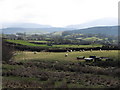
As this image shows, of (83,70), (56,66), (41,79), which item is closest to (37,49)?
(56,66)

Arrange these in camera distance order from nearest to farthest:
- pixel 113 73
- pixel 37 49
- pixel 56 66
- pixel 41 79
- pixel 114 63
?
pixel 41 79, pixel 113 73, pixel 56 66, pixel 114 63, pixel 37 49

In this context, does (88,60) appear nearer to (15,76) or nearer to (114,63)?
(114,63)

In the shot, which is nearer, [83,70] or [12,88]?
[12,88]

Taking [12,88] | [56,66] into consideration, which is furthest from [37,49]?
[12,88]

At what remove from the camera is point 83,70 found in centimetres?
3006

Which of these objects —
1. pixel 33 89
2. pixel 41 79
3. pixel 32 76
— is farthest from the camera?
pixel 32 76

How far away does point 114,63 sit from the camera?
35469mm

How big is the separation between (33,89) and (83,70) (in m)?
14.7

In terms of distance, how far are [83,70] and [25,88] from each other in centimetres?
→ 1467

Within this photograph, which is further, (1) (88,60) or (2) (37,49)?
(2) (37,49)

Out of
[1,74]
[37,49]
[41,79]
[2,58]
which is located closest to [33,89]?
[41,79]

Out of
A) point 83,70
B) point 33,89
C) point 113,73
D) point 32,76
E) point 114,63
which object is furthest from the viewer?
point 114,63

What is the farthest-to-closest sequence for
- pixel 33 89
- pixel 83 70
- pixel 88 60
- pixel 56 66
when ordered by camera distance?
pixel 88 60, pixel 56 66, pixel 83 70, pixel 33 89

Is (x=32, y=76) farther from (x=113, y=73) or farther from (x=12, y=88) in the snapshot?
(x=113, y=73)
